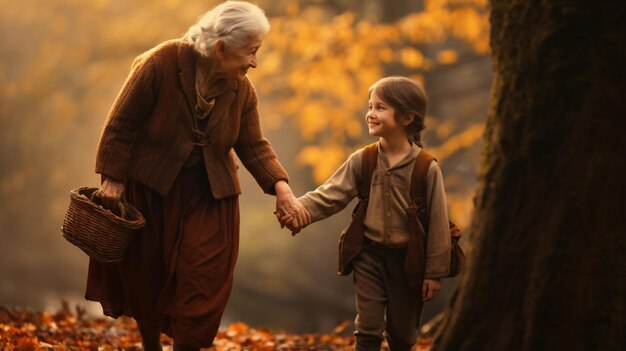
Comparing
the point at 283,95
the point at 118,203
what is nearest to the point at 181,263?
the point at 118,203

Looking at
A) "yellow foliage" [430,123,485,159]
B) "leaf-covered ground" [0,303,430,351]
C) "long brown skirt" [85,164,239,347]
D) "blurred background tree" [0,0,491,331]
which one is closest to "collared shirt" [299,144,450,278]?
"long brown skirt" [85,164,239,347]

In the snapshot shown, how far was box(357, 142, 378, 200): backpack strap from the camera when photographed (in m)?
4.39

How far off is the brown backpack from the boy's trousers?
85 millimetres

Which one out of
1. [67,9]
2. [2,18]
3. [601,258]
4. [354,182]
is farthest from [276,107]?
[601,258]

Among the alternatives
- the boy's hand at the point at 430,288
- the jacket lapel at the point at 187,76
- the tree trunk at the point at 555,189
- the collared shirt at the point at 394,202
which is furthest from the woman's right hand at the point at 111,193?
the tree trunk at the point at 555,189

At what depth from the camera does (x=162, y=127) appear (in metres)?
4.13

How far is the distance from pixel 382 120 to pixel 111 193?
1463 mm

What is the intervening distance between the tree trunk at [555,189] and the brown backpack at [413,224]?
65 cm

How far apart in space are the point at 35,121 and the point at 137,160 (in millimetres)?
8238

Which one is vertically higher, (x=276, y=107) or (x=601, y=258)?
(x=276, y=107)

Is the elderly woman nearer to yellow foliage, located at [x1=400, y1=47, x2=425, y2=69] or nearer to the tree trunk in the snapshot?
the tree trunk

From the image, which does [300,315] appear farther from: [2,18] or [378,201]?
[378,201]

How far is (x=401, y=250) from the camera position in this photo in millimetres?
4320

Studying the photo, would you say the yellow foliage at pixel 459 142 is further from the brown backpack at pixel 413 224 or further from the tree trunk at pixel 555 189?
the tree trunk at pixel 555 189
